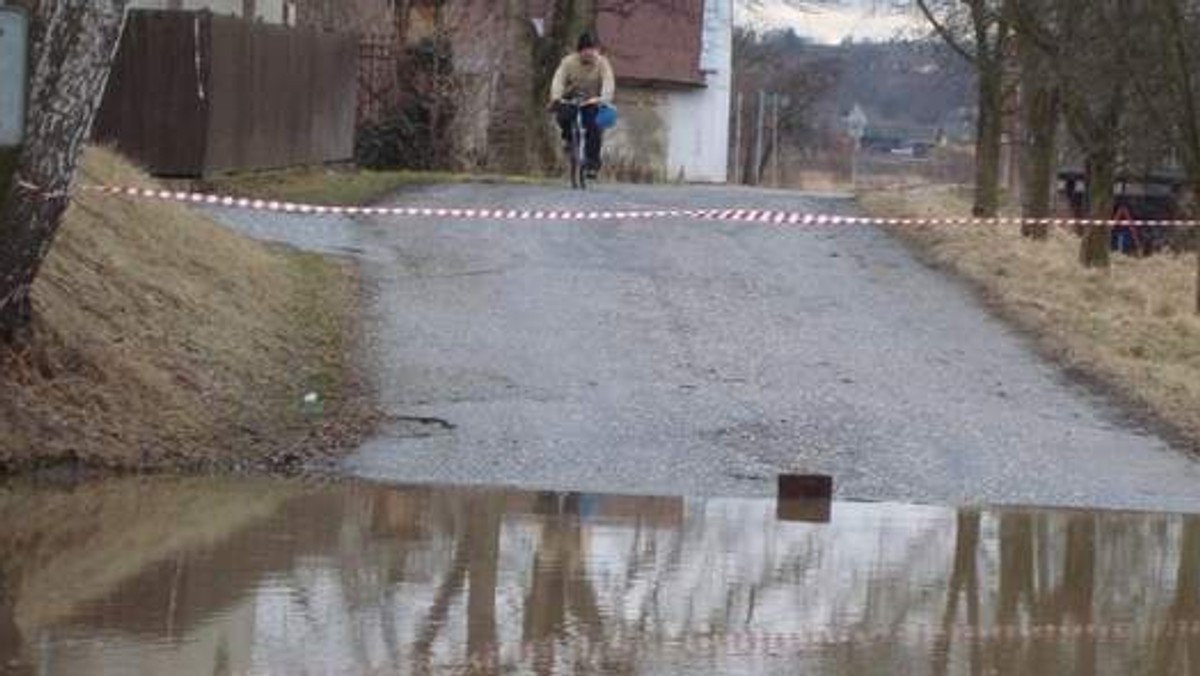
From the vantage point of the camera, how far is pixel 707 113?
59625 mm

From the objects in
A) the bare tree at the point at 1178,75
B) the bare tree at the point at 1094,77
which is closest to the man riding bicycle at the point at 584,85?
the bare tree at the point at 1094,77

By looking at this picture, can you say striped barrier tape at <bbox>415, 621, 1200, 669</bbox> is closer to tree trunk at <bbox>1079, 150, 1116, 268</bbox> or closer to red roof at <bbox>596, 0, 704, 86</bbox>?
tree trunk at <bbox>1079, 150, 1116, 268</bbox>

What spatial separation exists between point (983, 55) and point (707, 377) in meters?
11.1

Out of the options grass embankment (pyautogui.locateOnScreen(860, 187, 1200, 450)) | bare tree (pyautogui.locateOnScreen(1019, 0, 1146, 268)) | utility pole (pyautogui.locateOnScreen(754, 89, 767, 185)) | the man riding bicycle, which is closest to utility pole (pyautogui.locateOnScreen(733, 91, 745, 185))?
utility pole (pyautogui.locateOnScreen(754, 89, 767, 185))

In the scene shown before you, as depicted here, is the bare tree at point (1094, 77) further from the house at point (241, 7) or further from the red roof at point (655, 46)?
the red roof at point (655, 46)

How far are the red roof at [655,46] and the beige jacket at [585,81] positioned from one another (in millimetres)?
30864

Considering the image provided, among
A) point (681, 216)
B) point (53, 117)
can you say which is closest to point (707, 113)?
point (681, 216)

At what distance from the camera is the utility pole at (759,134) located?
72.9 meters

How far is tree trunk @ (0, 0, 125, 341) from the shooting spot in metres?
9.26

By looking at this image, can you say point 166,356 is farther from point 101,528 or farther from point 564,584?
point 564,584

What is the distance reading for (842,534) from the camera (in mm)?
9227

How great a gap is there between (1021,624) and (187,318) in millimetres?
6244

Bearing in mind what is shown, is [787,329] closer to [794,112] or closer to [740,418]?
[740,418]

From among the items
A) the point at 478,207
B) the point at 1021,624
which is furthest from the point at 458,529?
the point at 478,207
